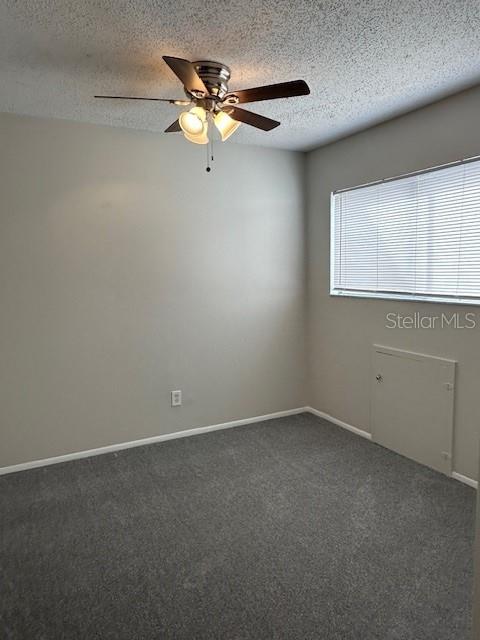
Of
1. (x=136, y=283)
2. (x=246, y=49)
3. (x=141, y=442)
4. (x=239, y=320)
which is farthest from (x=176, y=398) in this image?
(x=246, y=49)

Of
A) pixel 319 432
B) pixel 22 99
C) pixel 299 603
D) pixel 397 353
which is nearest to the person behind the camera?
pixel 299 603

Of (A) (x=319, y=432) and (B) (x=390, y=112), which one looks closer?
(B) (x=390, y=112)

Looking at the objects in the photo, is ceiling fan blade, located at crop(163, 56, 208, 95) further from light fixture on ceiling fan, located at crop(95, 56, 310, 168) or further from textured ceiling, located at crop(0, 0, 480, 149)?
textured ceiling, located at crop(0, 0, 480, 149)

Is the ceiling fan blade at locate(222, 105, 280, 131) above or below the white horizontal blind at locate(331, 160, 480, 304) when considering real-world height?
above

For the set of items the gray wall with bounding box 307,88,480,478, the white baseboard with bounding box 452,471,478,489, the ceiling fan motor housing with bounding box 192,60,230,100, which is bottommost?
the white baseboard with bounding box 452,471,478,489

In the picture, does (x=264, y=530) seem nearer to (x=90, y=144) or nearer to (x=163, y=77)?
(x=163, y=77)

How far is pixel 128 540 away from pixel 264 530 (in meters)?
0.73

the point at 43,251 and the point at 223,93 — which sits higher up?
the point at 223,93

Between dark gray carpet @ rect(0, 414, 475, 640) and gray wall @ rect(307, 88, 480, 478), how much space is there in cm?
56

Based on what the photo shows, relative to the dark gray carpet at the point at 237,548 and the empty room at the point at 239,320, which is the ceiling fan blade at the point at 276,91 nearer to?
the empty room at the point at 239,320

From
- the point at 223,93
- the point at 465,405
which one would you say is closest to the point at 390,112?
the point at 223,93

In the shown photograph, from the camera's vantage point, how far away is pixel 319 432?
3.70 meters

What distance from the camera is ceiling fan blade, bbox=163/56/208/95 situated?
1.72m

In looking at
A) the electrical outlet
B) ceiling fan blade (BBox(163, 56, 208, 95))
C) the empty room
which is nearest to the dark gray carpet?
the empty room
